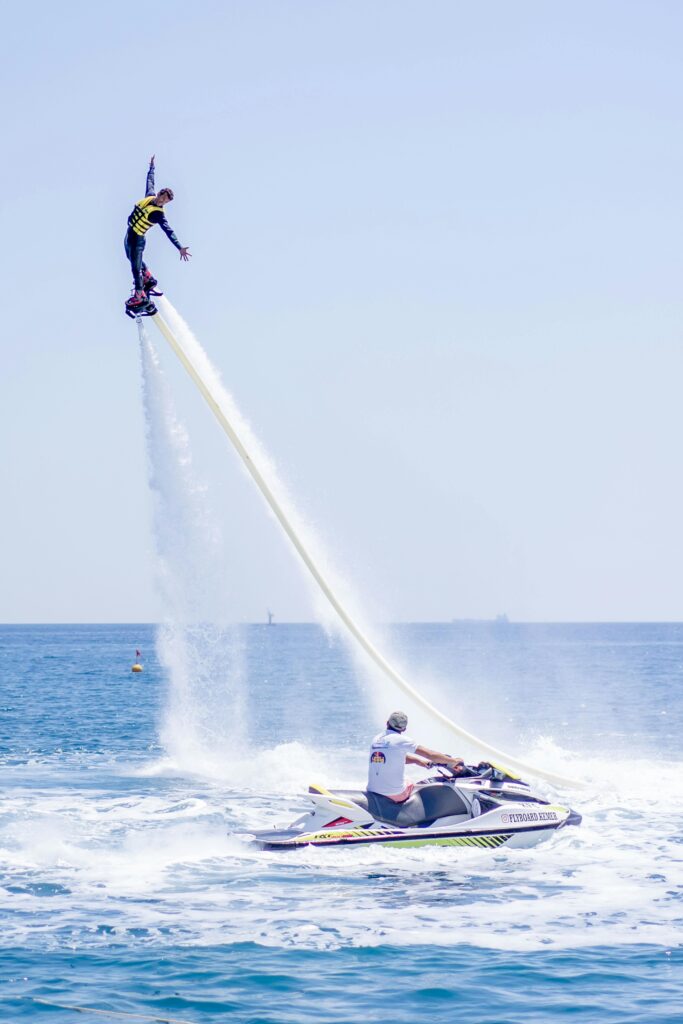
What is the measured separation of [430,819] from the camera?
20328mm

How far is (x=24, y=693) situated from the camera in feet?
219

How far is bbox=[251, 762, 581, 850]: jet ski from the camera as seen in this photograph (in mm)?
19766

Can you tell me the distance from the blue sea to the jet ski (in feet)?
0.85

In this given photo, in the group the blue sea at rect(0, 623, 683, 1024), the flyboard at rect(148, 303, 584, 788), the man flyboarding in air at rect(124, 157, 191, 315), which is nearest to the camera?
the blue sea at rect(0, 623, 683, 1024)

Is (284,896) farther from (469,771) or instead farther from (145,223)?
(145,223)

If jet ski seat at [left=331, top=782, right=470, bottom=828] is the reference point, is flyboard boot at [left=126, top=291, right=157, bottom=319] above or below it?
above

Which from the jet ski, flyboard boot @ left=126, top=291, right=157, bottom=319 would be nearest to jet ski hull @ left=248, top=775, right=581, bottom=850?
the jet ski

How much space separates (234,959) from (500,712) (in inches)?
1716

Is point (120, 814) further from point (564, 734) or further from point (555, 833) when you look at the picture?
point (564, 734)

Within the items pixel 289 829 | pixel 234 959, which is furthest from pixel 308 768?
pixel 234 959

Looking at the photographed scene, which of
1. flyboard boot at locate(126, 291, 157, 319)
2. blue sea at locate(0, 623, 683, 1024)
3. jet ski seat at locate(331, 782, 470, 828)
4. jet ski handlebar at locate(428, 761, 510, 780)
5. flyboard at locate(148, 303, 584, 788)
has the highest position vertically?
flyboard boot at locate(126, 291, 157, 319)

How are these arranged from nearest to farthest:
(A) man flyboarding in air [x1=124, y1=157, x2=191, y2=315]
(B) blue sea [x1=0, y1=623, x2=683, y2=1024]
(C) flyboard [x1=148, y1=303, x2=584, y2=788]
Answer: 1. (B) blue sea [x1=0, y1=623, x2=683, y2=1024]
2. (A) man flyboarding in air [x1=124, y1=157, x2=191, y2=315]
3. (C) flyboard [x1=148, y1=303, x2=584, y2=788]

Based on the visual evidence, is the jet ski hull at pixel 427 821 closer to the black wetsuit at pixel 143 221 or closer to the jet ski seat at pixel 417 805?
the jet ski seat at pixel 417 805

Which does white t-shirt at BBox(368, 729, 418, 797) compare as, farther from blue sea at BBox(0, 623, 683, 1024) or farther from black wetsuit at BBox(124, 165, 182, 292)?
black wetsuit at BBox(124, 165, 182, 292)
